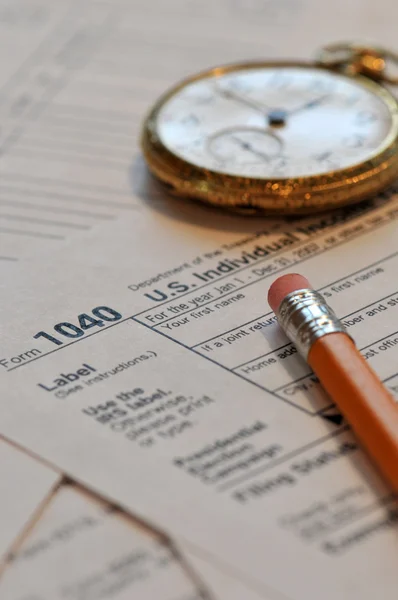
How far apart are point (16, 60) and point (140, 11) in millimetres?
217

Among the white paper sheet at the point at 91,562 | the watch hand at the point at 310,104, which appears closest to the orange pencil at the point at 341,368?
the white paper sheet at the point at 91,562

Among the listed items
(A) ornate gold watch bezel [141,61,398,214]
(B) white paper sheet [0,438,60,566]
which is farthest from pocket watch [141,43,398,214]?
(B) white paper sheet [0,438,60,566]

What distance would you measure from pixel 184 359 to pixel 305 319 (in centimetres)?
9

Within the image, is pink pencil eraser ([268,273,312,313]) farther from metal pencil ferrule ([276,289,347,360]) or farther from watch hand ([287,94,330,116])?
watch hand ([287,94,330,116])

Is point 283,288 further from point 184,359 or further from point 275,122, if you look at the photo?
point 275,122

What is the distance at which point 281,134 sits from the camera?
811 millimetres

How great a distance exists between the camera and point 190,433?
561 millimetres

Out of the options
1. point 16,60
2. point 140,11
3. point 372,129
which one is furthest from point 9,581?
point 140,11

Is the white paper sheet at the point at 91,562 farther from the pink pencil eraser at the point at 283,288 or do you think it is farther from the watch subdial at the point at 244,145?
the watch subdial at the point at 244,145

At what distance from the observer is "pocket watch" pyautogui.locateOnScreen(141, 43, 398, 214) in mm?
752

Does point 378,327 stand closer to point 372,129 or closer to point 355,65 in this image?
point 372,129

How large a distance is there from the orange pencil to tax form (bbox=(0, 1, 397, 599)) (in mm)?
21

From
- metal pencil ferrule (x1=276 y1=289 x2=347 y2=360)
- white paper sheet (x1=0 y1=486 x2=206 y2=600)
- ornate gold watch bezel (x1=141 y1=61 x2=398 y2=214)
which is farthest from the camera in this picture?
ornate gold watch bezel (x1=141 y1=61 x2=398 y2=214)

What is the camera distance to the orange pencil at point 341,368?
1.69 ft
